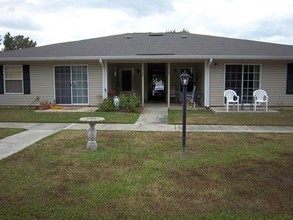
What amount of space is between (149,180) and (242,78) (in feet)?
37.2

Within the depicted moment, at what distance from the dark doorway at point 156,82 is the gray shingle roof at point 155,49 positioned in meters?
1.61

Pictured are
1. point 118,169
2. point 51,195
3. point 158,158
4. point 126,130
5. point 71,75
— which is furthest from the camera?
point 71,75

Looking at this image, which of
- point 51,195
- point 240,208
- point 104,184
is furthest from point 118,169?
point 240,208

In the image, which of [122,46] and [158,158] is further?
[122,46]

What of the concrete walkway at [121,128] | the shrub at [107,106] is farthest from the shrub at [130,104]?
the concrete walkway at [121,128]

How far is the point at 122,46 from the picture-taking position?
1653 centimetres

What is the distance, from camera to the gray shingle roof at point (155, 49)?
45.8 feet

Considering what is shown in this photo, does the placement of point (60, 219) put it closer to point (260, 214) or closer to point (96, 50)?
point (260, 214)

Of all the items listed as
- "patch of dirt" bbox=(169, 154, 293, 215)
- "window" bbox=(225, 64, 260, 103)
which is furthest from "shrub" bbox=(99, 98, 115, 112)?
"patch of dirt" bbox=(169, 154, 293, 215)

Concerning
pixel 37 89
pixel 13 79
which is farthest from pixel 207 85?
pixel 13 79

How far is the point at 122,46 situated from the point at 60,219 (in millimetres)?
13880

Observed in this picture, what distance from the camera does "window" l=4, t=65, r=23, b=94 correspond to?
50.1ft

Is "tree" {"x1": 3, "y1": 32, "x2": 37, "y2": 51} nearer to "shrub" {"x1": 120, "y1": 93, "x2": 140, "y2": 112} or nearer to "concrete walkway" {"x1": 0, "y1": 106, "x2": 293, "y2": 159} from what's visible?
"shrub" {"x1": 120, "y1": 93, "x2": 140, "y2": 112}

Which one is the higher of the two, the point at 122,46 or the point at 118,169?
the point at 122,46
